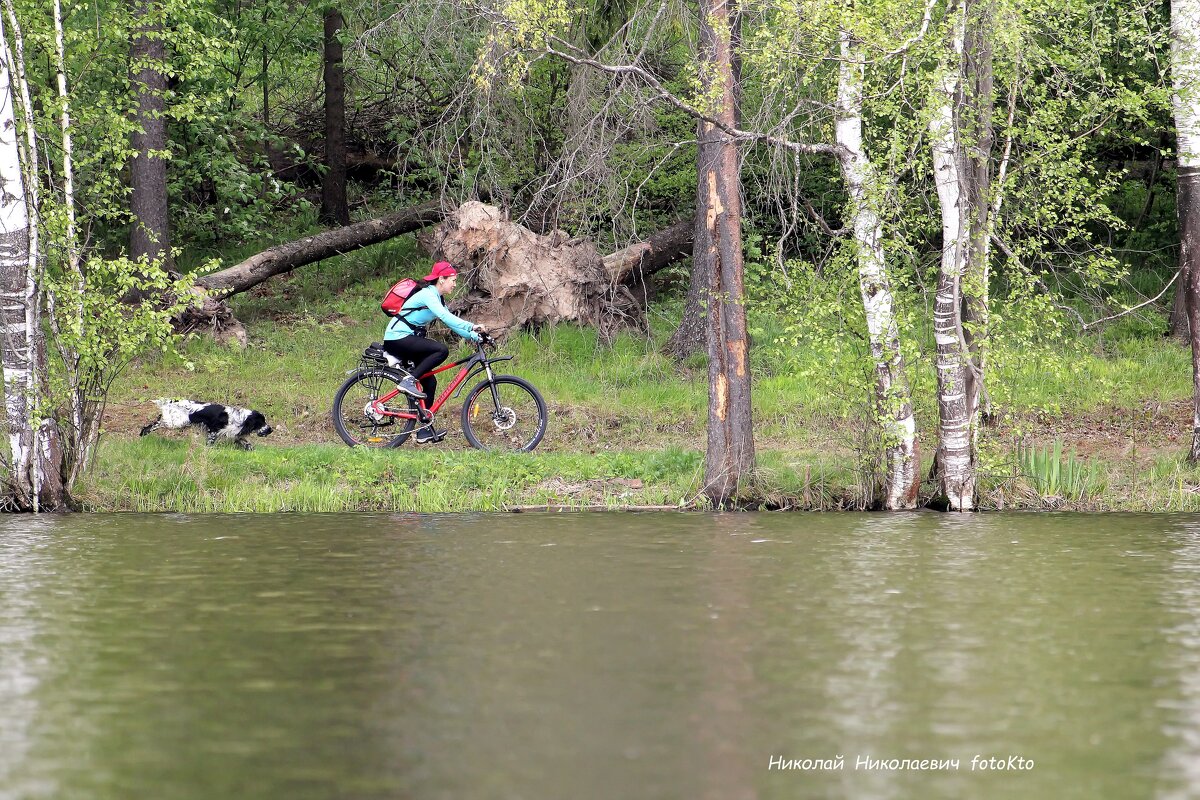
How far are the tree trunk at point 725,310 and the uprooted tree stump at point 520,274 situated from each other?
472 cm

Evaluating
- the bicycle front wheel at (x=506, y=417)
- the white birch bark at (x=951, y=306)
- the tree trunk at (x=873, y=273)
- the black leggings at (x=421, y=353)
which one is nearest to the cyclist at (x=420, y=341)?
the black leggings at (x=421, y=353)

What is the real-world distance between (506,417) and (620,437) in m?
1.55

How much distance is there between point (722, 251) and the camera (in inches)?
509

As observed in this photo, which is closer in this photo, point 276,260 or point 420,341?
point 420,341

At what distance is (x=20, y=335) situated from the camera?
12.5m

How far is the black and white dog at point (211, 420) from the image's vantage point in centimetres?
1400

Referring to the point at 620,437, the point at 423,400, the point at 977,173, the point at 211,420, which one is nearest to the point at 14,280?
the point at 211,420

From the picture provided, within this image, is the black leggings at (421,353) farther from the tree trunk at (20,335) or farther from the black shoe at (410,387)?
the tree trunk at (20,335)

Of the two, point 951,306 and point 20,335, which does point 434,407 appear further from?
point 951,306

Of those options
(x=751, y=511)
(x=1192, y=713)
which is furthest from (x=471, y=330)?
(x=1192, y=713)

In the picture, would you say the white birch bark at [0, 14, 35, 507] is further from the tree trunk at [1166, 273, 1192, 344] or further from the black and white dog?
the tree trunk at [1166, 273, 1192, 344]

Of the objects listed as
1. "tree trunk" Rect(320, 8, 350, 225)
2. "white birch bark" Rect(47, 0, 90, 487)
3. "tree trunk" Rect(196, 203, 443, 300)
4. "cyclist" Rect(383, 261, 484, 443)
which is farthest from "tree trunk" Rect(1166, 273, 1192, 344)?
"white birch bark" Rect(47, 0, 90, 487)

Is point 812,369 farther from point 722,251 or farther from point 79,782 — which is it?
point 79,782

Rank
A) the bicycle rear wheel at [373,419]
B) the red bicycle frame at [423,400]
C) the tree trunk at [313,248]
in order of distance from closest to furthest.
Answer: the red bicycle frame at [423,400] < the bicycle rear wheel at [373,419] < the tree trunk at [313,248]
